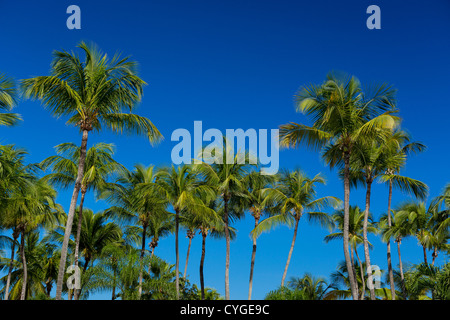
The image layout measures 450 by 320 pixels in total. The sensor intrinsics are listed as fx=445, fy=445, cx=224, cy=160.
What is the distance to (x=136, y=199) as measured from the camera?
3025 centimetres

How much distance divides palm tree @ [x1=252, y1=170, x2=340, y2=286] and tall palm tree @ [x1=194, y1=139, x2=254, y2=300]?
7.71 ft

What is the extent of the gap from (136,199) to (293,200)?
11.0 m

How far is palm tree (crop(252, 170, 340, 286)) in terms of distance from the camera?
31078 mm

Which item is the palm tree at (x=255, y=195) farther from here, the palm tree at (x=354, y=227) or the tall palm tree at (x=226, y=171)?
the palm tree at (x=354, y=227)

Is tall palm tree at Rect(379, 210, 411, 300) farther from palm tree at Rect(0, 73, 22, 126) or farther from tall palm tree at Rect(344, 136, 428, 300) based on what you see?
palm tree at Rect(0, 73, 22, 126)

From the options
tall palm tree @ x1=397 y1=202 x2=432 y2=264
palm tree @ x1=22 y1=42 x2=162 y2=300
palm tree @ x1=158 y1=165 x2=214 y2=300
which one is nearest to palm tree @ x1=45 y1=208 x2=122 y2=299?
palm tree @ x1=158 y1=165 x2=214 y2=300

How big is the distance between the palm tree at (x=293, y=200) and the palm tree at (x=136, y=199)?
719 centimetres

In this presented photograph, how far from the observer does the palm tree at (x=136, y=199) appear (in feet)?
96.5

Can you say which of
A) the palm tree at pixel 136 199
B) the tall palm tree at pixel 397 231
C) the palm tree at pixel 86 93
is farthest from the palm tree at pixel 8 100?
the tall palm tree at pixel 397 231

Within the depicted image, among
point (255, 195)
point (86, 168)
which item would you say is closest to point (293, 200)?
point (255, 195)
